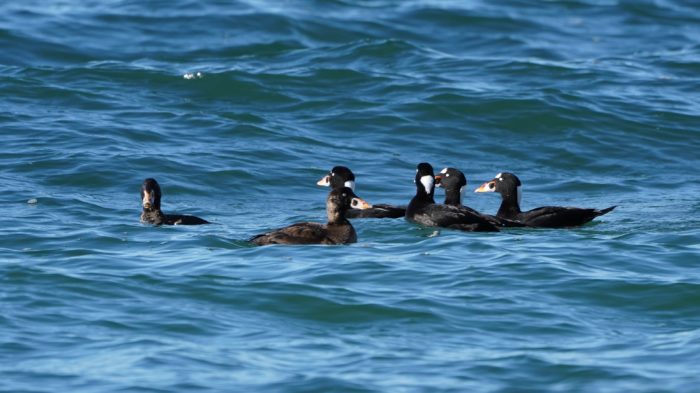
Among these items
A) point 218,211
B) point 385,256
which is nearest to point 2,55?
point 218,211

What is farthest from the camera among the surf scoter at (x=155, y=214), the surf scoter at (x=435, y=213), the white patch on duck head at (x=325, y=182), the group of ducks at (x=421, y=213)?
the white patch on duck head at (x=325, y=182)

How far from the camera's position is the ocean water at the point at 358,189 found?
34.4 ft

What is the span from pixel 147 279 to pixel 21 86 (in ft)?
37.3

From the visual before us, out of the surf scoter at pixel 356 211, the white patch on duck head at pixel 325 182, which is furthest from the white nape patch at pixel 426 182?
the white patch on duck head at pixel 325 182

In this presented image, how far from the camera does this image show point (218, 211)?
17531 mm

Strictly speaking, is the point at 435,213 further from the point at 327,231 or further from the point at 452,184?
the point at 327,231

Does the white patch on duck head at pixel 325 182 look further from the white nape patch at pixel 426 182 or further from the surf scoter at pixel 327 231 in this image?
the surf scoter at pixel 327 231

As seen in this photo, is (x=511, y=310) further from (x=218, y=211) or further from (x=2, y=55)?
(x=2, y=55)

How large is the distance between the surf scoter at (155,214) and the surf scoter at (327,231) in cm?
144

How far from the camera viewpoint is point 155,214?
15.8m

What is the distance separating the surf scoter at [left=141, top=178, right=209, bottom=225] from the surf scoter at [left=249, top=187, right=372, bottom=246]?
144cm

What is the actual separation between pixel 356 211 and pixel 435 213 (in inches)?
52.0

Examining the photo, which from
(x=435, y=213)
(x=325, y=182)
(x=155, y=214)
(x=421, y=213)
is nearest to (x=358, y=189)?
(x=325, y=182)

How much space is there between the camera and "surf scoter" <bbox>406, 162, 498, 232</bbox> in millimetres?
15516
